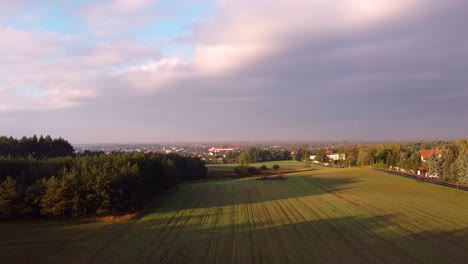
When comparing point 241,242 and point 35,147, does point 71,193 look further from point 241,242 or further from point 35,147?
point 35,147

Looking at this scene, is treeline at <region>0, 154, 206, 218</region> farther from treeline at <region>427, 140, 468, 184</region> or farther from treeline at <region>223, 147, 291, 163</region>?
treeline at <region>223, 147, 291, 163</region>

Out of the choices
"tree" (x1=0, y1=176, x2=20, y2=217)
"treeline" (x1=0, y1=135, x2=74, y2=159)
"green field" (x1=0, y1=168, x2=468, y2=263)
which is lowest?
"green field" (x1=0, y1=168, x2=468, y2=263)

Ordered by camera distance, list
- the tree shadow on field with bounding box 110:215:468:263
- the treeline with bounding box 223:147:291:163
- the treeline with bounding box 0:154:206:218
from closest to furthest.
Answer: the tree shadow on field with bounding box 110:215:468:263, the treeline with bounding box 0:154:206:218, the treeline with bounding box 223:147:291:163

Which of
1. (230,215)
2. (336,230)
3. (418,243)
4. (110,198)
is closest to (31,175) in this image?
(110,198)

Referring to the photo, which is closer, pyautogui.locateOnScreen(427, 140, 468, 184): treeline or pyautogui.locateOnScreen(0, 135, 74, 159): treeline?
pyautogui.locateOnScreen(427, 140, 468, 184): treeline

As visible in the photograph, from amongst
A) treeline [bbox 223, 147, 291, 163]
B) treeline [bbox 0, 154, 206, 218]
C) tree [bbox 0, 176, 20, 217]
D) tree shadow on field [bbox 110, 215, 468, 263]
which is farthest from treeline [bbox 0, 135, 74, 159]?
treeline [bbox 223, 147, 291, 163]

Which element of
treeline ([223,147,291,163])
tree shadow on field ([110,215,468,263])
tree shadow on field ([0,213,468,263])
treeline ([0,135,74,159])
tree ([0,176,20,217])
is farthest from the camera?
treeline ([223,147,291,163])

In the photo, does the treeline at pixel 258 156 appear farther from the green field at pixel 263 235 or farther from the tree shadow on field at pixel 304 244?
the tree shadow on field at pixel 304 244

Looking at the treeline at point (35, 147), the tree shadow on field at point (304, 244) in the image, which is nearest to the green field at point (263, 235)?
the tree shadow on field at point (304, 244)
